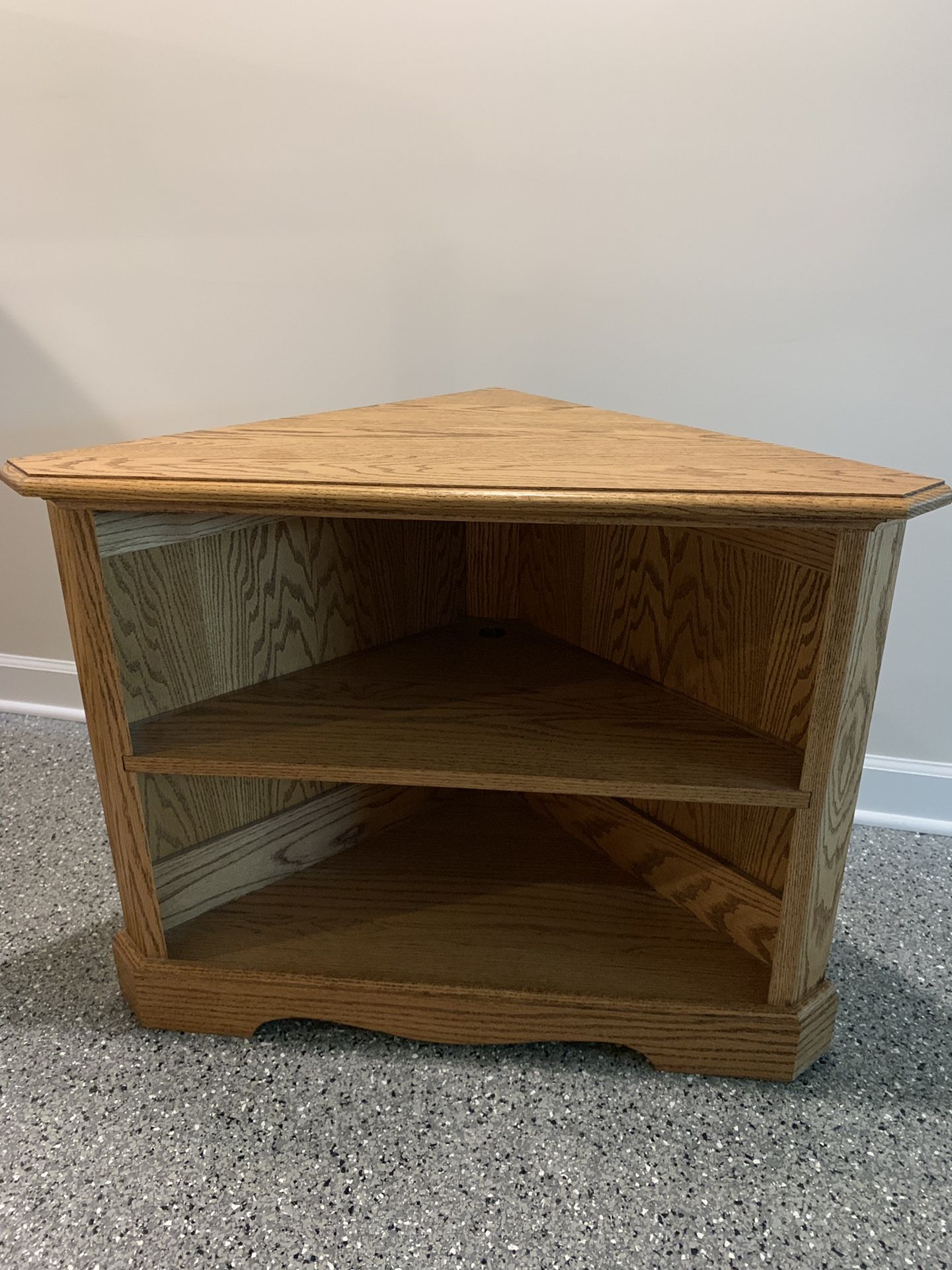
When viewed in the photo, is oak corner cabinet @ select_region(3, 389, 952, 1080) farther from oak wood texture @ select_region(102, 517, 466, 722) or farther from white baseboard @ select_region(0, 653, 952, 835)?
white baseboard @ select_region(0, 653, 952, 835)

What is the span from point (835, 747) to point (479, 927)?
1.93ft

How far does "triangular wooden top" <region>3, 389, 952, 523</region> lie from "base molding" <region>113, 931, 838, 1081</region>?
0.67m

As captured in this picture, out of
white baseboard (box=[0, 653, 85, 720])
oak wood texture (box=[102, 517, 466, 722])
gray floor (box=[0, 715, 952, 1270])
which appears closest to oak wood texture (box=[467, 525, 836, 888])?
oak wood texture (box=[102, 517, 466, 722])

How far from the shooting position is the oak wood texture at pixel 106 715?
3.55 ft

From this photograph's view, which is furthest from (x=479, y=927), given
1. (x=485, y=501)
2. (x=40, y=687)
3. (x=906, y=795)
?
(x=40, y=687)

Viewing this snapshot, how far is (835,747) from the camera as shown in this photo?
1.07m

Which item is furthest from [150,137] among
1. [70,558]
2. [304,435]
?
[70,558]

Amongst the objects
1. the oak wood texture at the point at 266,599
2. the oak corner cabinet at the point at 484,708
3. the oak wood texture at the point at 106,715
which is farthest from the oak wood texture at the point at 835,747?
the oak wood texture at the point at 106,715

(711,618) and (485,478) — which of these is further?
(711,618)

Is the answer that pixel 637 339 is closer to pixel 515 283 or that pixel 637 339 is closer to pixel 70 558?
pixel 515 283

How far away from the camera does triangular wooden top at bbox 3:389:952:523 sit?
94 centimetres

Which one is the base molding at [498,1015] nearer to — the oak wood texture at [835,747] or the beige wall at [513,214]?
the oak wood texture at [835,747]

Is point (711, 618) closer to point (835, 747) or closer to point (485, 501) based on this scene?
point (835, 747)

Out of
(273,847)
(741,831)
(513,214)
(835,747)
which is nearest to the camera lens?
(835,747)
